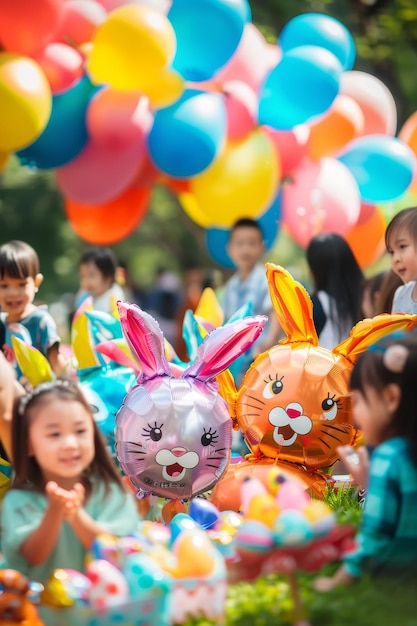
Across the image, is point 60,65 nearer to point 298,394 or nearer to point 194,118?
point 194,118

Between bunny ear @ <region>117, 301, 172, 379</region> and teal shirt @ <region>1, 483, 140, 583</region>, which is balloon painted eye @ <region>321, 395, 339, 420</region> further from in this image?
teal shirt @ <region>1, 483, 140, 583</region>

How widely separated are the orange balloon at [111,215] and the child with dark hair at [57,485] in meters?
5.21

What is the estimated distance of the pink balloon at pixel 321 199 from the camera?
7.69m

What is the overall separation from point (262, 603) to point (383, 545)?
1.24 feet

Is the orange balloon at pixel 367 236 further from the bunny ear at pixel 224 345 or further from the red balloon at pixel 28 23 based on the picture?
the bunny ear at pixel 224 345

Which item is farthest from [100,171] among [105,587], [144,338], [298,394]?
[105,587]

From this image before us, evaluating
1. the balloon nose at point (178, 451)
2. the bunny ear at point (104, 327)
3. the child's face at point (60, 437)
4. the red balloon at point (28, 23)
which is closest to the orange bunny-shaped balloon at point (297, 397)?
the balloon nose at point (178, 451)

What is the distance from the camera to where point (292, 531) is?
106 inches

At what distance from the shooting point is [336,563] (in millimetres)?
3178

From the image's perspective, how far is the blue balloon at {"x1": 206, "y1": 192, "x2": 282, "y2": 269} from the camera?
8250 millimetres

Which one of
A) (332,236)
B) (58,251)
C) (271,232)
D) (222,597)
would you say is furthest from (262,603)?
(58,251)

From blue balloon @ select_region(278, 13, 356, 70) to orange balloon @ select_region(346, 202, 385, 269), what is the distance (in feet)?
4.04

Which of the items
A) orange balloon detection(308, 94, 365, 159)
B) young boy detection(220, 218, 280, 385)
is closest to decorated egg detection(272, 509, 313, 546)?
young boy detection(220, 218, 280, 385)

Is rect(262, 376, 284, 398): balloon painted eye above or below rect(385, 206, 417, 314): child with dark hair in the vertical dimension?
below
